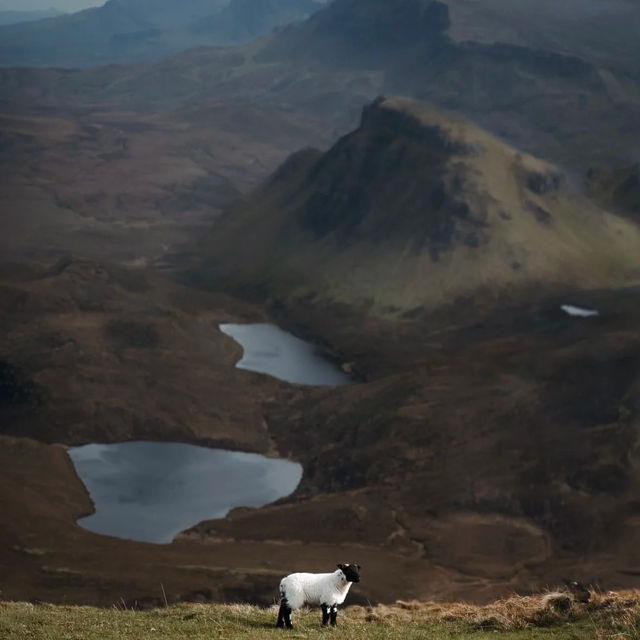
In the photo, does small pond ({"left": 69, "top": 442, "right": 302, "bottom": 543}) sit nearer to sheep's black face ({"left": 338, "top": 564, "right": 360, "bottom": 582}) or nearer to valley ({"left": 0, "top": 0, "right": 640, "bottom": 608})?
valley ({"left": 0, "top": 0, "right": 640, "bottom": 608})

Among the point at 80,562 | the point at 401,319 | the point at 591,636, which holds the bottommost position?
the point at 401,319

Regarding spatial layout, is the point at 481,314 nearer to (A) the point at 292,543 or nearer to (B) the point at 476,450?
(B) the point at 476,450

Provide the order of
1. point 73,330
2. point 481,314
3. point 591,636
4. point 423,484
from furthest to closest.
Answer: point 481,314
point 73,330
point 423,484
point 591,636

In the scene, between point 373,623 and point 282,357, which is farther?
point 282,357

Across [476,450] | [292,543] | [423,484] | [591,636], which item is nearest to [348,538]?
[292,543]

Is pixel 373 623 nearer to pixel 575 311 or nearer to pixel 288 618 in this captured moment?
pixel 288 618

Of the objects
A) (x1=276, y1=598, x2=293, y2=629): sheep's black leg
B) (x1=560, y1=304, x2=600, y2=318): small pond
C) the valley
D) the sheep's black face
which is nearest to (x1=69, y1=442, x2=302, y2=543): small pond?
the valley

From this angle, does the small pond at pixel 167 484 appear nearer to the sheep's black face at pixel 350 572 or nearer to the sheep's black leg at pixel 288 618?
the sheep's black leg at pixel 288 618

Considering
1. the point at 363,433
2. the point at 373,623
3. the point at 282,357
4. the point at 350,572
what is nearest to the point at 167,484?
the point at 363,433
